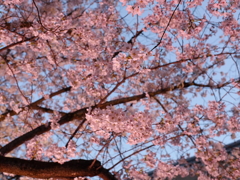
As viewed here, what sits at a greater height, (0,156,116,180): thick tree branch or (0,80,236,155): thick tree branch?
(0,80,236,155): thick tree branch

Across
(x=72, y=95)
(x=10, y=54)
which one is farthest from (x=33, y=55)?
(x=72, y=95)

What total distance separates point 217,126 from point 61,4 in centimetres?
372

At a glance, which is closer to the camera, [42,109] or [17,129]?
[42,109]

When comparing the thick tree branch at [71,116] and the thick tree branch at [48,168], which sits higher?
the thick tree branch at [71,116]

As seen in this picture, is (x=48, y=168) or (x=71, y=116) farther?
(x=71, y=116)

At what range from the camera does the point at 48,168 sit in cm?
353

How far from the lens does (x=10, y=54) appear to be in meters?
6.18

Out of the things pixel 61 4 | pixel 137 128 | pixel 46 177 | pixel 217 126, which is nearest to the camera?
pixel 137 128

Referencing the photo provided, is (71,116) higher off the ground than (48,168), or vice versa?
(71,116)

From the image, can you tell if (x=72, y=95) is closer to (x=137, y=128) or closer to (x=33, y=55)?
(x=33, y=55)

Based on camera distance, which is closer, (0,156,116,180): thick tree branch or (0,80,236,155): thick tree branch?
(0,156,116,180): thick tree branch

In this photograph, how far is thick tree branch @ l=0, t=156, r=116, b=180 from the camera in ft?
11.3

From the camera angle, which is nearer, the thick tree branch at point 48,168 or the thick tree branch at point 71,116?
the thick tree branch at point 48,168

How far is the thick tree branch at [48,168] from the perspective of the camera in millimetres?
3436
